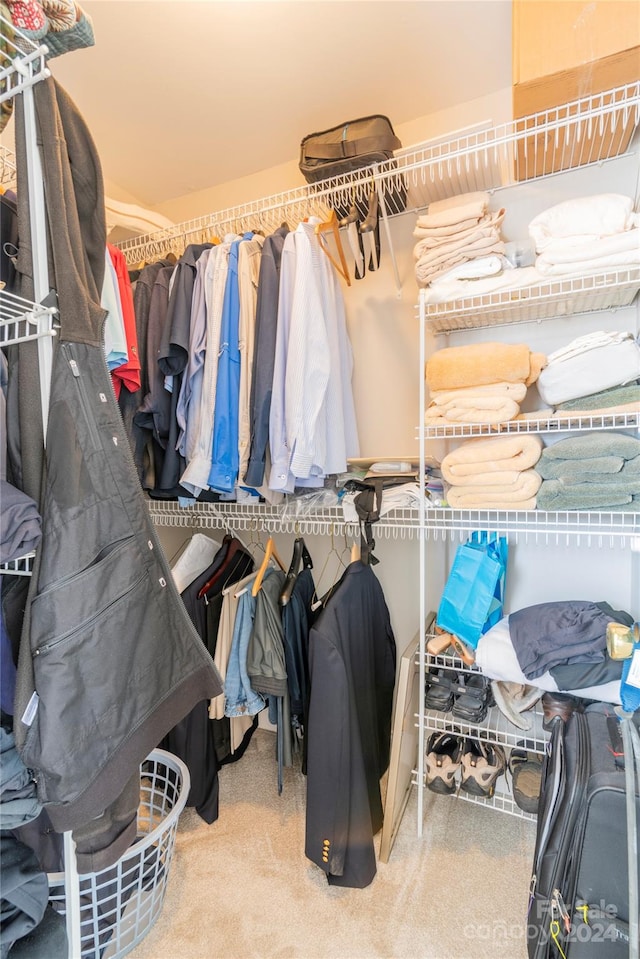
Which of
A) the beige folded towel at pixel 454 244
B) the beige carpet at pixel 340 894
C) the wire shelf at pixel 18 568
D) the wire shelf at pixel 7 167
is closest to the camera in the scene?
the wire shelf at pixel 18 568

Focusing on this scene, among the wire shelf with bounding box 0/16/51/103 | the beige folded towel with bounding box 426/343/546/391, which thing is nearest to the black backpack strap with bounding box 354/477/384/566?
the beige folded towel with bounding box 426/343/546/391

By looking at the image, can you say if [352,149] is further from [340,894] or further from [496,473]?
[340,894]

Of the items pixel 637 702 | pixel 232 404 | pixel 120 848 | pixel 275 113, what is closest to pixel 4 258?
pixel 232 404

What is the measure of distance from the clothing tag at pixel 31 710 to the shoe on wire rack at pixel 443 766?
1.28 metres

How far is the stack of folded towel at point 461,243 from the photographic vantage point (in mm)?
1370

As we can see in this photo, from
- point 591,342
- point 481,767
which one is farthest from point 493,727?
point 591,342

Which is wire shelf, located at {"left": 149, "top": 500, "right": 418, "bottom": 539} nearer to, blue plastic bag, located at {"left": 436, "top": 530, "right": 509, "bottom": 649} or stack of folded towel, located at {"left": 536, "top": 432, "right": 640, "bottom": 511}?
blue plastic bag, located at {"left": 436, "top": 530, "right": 509, "bottom": 649}

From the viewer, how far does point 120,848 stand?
85 cm

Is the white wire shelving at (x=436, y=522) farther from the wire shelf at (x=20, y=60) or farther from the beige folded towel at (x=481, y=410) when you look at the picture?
the wire shelf at (x=20, y=60)

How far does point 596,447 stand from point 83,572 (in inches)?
49.6

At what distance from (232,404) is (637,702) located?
1364 millimetres

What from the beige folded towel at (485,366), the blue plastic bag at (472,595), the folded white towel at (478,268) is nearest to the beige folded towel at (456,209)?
the folded white towel at (478,268)

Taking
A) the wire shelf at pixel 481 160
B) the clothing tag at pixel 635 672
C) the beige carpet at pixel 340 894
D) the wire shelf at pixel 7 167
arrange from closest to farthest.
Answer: the wire shelf at pixel 7 167
the clothing tag at pixel 635 672
the beige carpet at pixel 340 894
the wire shelf at pixel 481 160

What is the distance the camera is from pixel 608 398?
4.08 feet
